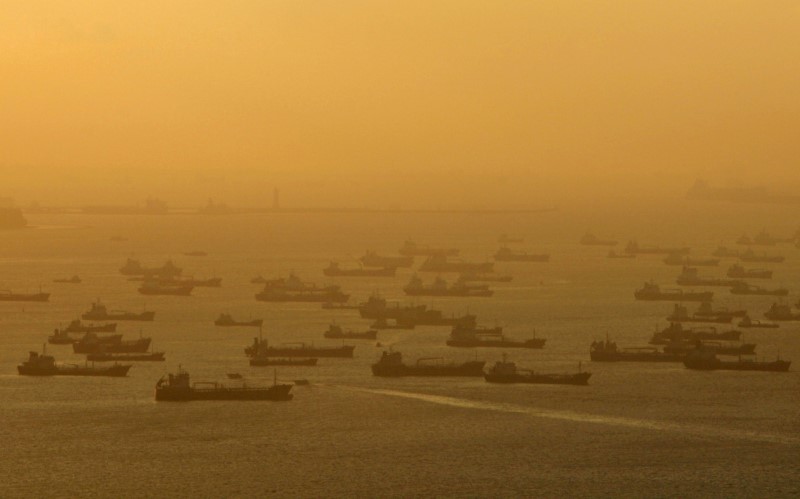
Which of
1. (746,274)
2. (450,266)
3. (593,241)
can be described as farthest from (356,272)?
(593,241)

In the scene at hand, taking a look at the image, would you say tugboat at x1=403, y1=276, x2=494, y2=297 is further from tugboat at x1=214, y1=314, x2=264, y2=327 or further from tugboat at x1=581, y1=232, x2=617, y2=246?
tugboat at x1=581, y1=232, x2=617, y2=246

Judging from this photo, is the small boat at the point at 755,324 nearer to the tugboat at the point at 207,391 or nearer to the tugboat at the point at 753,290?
the tugboat at the point at 753,290

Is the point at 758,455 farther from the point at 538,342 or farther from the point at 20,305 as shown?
the point at 20,305

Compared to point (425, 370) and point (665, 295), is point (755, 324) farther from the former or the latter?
point (425, 370)

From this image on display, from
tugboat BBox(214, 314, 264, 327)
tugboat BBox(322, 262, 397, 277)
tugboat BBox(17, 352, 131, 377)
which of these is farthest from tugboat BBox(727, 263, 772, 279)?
tugboat BBox(17, 352, 131, 377)

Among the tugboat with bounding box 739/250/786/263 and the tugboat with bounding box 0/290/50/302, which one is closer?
the tugboat with bounding box 0/290/50/302
